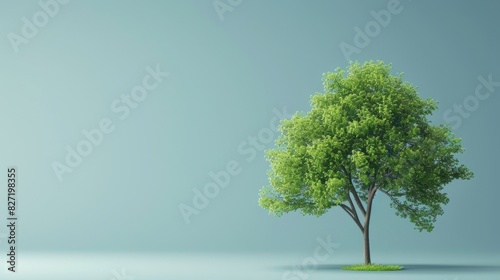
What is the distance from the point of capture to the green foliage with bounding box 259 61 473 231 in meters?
39.9

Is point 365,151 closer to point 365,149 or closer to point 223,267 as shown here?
point 365,149

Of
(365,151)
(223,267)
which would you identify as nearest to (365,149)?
(365,151)

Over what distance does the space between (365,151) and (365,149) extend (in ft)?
0.51

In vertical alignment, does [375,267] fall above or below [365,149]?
below

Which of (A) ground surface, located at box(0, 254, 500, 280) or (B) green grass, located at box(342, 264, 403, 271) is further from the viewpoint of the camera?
(B) green grass, located at box(342, 264, 403, 271)

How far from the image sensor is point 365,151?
40.3 meters

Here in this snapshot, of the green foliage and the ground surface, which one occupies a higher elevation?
the green foliage

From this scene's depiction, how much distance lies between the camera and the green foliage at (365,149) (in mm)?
39938

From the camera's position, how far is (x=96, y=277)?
120ft

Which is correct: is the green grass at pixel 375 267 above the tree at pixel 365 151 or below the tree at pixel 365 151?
below

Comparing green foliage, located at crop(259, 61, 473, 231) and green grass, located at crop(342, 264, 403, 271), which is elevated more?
green foliage, located at crop(259, 61, 473, 231)

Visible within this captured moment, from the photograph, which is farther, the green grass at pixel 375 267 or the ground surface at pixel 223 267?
the green grass at pixel 375 267

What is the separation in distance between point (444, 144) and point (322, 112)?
6116mm

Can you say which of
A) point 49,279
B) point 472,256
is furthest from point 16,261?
point 472,256
